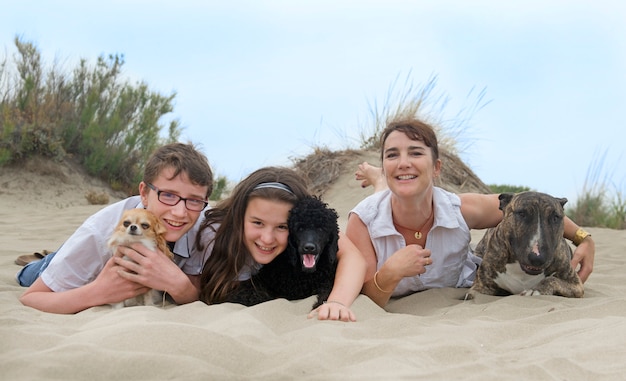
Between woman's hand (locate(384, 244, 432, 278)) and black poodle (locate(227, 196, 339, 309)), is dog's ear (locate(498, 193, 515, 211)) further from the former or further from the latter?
black poodle (locate(227, 196, 339, 309))

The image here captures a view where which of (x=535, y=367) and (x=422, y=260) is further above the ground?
(x=422, y=260)

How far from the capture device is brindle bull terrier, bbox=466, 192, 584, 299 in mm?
4957

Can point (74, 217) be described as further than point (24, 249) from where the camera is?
Yes

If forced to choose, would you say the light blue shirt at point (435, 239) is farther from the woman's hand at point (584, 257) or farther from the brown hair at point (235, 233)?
the woman's hand at point (584, 257)

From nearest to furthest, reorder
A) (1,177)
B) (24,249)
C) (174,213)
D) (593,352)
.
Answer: (593,352) < (174,213) < (24,249) < (1,177)

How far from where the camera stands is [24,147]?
15.1 meters

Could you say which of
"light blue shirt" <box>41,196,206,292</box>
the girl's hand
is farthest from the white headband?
"light blue shirt" <box>41,196,206,292</box>

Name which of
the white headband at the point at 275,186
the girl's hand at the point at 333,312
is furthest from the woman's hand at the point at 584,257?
the white headband at the point at 275,186

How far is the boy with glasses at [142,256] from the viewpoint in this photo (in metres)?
4.69

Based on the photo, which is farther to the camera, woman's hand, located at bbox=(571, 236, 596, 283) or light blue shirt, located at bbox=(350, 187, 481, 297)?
woman's hand, located at bbox=(571, 236, 596, 283)

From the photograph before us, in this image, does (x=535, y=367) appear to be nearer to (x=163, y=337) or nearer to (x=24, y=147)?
(x=163, y=337)

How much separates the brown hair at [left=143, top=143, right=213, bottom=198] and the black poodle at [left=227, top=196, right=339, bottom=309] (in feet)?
2.78

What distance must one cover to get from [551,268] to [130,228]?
346 centimetres

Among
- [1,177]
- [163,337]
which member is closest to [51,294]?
[163,337]
